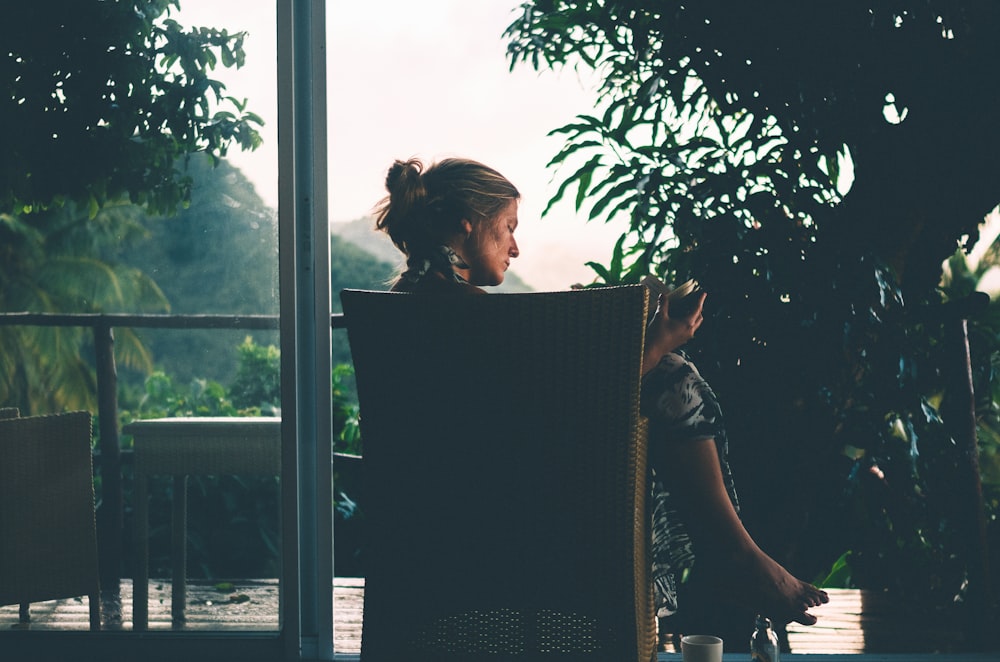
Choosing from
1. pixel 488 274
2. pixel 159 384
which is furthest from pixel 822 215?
pixel 159 384

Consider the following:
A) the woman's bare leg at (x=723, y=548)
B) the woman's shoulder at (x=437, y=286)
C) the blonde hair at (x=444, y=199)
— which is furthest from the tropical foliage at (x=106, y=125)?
the woman's bare leg at (x=723, y=548)

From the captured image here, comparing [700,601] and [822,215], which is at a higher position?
[822,215]

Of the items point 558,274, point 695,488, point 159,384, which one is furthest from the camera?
point 558,274

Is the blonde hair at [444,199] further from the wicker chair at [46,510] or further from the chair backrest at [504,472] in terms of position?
the wicker chair at [46,510]

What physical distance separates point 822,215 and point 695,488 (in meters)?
1.19

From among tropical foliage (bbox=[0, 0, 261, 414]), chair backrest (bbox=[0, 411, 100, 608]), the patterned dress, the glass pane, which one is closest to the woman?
the patterned dress

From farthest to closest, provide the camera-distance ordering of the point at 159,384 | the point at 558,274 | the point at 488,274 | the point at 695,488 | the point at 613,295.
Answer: the point at 558,274
the point at 159,384
the point at 488,274
the point at 695,488
the point at 613,295

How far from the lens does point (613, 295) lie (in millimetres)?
1119

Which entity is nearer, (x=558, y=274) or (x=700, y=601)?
(x=700, y=601)

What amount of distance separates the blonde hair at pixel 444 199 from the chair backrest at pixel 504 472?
29 cm

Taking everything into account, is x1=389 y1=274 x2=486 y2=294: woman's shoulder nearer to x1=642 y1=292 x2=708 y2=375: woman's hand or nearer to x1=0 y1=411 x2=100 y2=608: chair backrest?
x1=642 y1=292 x2=708 y2=375: woman's hand

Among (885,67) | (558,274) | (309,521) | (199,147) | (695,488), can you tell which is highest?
(558,274)

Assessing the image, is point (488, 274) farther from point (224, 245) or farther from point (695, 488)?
point (224, 245)

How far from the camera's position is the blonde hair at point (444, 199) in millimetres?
1438
